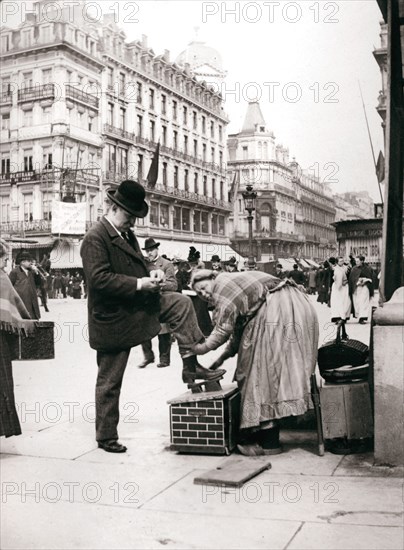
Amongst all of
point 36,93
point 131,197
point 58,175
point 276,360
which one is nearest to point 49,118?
point 36,93

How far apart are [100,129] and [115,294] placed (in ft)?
2.66

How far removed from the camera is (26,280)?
363 cm

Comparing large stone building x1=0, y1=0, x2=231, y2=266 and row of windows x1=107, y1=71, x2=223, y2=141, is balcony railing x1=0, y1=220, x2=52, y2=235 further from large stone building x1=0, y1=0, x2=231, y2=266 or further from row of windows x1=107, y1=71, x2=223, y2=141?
row of windows x1=107, y1=71, x2=223, y2=141

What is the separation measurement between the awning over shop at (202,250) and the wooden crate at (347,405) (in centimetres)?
91

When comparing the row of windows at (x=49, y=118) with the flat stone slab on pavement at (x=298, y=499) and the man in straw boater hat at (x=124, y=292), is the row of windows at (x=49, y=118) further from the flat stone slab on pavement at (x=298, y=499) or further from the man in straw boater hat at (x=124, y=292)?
the flat stone slab on pavement at (x=298, y=499)

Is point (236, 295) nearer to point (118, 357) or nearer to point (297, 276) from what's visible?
point (297, 276)

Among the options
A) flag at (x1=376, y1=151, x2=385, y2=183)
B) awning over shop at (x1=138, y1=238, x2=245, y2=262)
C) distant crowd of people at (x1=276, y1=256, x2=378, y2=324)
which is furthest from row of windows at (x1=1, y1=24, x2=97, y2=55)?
flag at (x1=376, y1=151, x2=385, y2=183)

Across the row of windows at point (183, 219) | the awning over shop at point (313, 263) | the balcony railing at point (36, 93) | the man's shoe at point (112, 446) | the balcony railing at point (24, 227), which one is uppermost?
A: the balcony railing at point (36, 93)

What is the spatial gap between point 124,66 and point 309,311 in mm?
1635

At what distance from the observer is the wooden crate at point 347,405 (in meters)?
3.69

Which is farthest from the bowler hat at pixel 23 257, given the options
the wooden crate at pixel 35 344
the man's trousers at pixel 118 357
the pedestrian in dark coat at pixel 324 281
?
the pedestrian in dark coat at pixel 324 281

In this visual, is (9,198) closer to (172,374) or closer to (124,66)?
(124,66)

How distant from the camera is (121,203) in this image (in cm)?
329

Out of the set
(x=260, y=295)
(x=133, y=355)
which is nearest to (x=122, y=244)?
(x=260, y=295)
